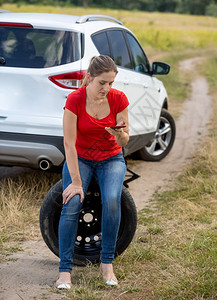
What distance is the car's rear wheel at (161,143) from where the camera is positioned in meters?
7.56

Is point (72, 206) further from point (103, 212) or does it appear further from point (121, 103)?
point (121, 103)

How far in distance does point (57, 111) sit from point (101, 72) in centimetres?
152

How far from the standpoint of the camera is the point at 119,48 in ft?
20.4

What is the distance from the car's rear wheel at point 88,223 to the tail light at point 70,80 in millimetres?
1320

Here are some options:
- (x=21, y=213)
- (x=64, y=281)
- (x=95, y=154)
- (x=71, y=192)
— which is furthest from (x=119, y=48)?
(x=64, y=281)

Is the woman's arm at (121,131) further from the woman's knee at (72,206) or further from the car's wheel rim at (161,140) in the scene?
the car's wheel rim at (161,140)

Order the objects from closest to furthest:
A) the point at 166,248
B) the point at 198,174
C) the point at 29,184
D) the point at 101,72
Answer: the point at 101,72 < the point at 166,248 < the point at 29,184 < the point at 198,174

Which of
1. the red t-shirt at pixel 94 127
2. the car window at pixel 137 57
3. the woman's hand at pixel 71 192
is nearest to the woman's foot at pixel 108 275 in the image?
the woman's hand at pixel 71 192

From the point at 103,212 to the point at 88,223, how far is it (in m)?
0.46

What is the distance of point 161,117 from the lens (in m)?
7.70

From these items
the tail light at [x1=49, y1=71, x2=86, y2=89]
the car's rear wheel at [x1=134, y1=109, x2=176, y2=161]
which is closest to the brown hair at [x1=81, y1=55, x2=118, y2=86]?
the tail light at [x1=49, y1=71, x2=86, y2=89]

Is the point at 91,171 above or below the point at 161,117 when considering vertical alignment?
above

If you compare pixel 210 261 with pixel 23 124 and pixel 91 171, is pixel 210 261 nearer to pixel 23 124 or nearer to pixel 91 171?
pixel 91 171

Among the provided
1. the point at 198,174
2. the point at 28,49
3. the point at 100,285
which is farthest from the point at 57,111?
the point at 198,174
